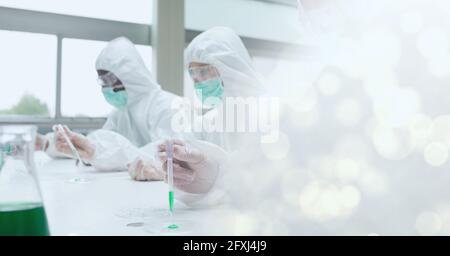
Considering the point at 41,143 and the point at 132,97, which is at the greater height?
the point at 132,97

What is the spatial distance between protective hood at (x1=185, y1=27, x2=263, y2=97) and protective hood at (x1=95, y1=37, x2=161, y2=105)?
0.52m

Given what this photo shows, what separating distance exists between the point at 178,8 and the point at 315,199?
297cm

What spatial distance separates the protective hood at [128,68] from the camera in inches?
77.3

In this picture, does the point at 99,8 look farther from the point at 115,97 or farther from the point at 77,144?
the point at 77,144

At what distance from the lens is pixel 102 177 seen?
51.3 inches

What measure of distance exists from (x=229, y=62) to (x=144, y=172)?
1.85 feet

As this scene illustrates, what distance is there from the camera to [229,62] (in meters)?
1.51

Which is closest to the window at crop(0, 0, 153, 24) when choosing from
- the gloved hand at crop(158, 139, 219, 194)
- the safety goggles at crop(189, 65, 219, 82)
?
the safety goggles at crop(189, 65, 219, 82)

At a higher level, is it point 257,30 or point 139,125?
point 257,30
